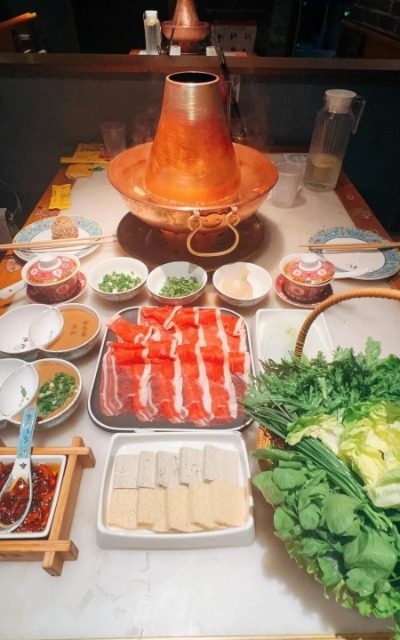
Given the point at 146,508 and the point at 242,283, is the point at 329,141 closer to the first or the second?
the point at 242,283

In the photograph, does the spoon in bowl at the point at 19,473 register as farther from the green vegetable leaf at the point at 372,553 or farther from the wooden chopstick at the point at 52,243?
the wooden chopstick at the point at 52,243

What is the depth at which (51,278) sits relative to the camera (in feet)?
5.25

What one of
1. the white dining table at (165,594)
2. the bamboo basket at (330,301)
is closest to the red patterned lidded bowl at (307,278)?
the bamboo basket at (330,301)

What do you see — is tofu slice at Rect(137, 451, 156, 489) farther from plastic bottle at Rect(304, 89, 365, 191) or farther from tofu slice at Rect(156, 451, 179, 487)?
plastic bottle at Rect(304, 89, 365, 191)

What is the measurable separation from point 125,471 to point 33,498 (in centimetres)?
23

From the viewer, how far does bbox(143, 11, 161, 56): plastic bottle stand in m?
2.89

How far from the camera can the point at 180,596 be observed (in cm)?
89

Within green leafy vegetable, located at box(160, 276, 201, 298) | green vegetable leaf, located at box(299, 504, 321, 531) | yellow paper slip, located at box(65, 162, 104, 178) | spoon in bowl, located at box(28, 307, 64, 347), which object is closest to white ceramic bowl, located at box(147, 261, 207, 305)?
green leafy vegetable, located at box(160, 276, 201, 298)

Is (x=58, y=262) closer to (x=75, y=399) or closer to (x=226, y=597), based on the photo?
(x=75, y=399)

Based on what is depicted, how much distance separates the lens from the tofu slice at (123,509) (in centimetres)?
94

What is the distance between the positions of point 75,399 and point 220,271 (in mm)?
806

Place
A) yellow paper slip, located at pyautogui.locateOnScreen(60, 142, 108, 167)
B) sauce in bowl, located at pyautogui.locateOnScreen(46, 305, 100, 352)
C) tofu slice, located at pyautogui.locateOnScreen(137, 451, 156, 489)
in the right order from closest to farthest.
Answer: tofu slice, located at pyautogui.locateOnScreen(137, 451, 156, 489), sauce in bowl, located at pyautogui.locateOnScreen(46, 305, 100, 352), yellow paper slip, located at pyautogui.locateOnScreen(60, 142, 108, 167)

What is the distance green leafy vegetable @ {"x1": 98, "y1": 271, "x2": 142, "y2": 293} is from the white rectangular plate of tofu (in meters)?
0.71

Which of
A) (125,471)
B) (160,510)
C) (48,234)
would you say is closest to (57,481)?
(125,471)
